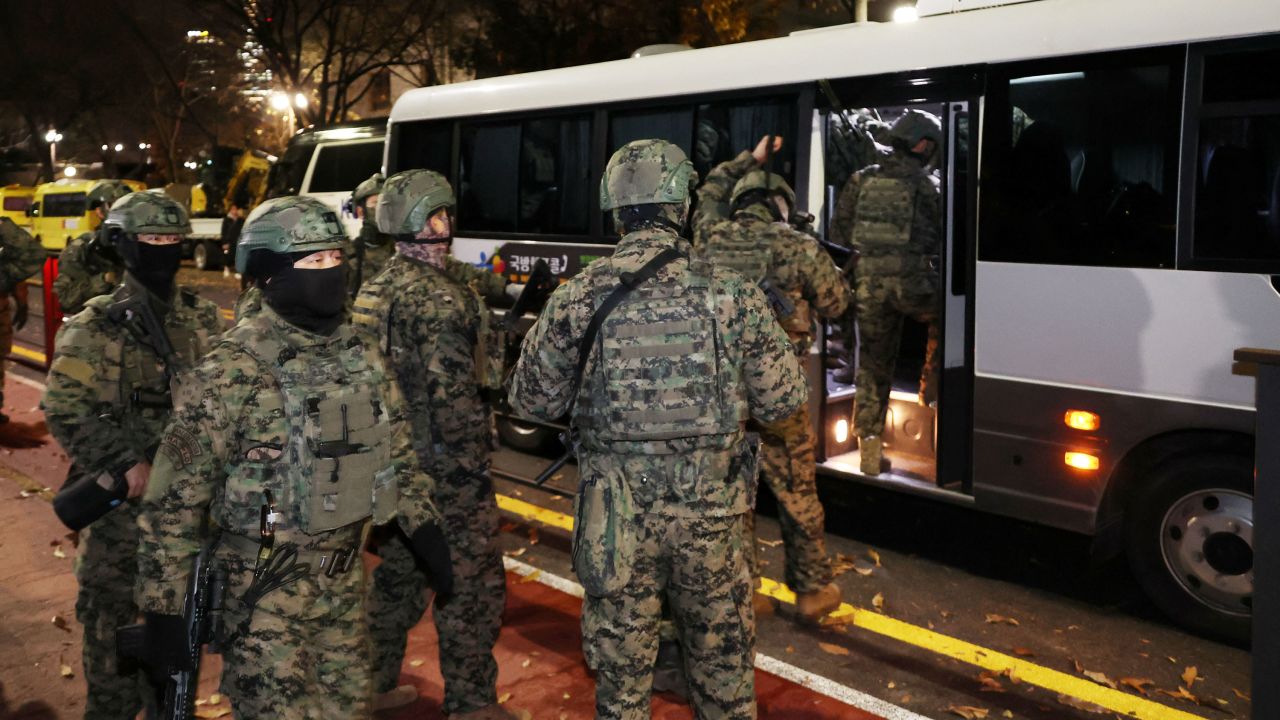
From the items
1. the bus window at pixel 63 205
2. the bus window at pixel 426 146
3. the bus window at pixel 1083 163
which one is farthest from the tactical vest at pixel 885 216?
the bus window at pixel 63 205

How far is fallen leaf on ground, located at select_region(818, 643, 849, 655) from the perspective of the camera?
197 inches

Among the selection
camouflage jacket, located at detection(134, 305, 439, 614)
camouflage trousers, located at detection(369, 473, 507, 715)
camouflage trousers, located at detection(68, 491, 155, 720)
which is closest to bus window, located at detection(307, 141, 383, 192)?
camouflage trousers, located at detection(369, 473, 507, 715)

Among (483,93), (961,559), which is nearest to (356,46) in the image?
(483,93)

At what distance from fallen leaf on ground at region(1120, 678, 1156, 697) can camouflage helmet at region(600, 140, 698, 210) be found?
9.55 ft

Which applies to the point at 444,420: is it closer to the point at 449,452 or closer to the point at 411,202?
the point at 449,452

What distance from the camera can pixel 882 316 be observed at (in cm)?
713

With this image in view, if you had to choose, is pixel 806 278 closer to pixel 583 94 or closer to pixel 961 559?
pixel 961 559

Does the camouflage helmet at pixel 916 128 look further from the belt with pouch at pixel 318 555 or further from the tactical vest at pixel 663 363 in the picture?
the belt with pouch at pixel 318 555

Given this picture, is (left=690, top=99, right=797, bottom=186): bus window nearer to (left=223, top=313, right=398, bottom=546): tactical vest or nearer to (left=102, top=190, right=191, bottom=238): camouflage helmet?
(left=102, top=190, right=191, bottom=238): camouflage helmet

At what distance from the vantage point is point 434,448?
4.28 m

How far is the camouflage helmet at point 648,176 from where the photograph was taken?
3455mm

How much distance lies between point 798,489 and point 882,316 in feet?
7.30

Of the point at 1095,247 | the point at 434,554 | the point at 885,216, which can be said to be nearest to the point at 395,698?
the point at 434,554

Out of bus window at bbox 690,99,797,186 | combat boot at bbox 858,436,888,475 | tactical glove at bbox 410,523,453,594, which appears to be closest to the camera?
tactical glove at bbox 410,523,453,594
